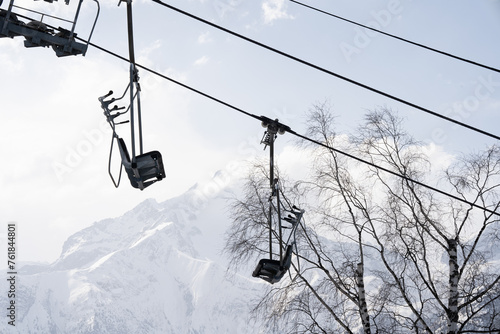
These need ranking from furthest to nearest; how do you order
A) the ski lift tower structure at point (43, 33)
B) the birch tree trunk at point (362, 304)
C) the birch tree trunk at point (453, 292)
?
the birch tree trunk at point (362, 304)
the birch tree trunk at point (453, 292)
the ski lift tower structure at point (43, 33)

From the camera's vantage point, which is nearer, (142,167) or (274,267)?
(142,167)

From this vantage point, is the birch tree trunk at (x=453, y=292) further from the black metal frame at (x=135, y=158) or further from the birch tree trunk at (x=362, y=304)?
the black metal frame at (x=135, y=158)

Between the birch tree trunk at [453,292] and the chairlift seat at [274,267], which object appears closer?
the chairlift seat at [274,267]

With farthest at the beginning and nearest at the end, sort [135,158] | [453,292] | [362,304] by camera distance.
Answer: [362,304] → [453,292] → [135,158]

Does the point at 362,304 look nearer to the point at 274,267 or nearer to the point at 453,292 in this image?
the point at 453,292

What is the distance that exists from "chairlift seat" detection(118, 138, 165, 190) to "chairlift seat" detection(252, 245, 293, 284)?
7.44ft

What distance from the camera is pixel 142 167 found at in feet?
18.8

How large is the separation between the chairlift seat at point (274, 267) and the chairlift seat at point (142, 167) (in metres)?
2.27

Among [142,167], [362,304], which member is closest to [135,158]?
[142,167]

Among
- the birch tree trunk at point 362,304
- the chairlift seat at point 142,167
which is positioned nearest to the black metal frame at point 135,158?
the chairlift seat at point 142,167

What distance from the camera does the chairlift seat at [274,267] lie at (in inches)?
287

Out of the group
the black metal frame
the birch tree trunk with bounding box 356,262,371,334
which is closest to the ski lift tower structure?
the black metal frame

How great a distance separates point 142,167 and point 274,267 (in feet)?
8.77

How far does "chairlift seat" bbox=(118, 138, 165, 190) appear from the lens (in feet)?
18.7
